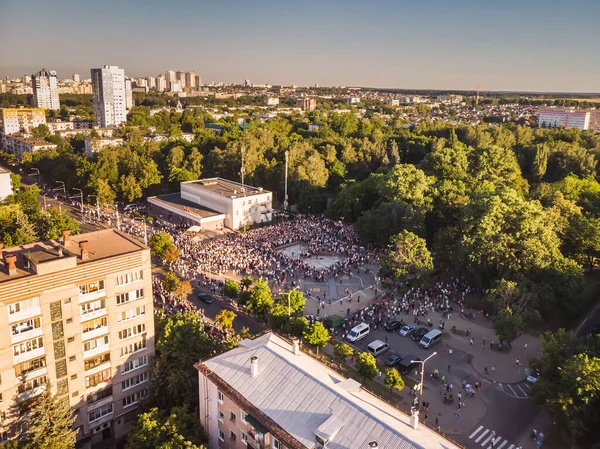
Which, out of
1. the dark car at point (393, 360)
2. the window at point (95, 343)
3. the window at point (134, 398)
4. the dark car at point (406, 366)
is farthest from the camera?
the dark car at point (393, 360)

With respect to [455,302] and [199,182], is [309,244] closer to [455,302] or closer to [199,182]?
[455,302]

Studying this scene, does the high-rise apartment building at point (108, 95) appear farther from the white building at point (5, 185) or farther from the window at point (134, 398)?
the window at point (134, 398)

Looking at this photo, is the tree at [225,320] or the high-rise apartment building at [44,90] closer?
the tree at [225,320]

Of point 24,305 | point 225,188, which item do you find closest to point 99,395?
point 24,305

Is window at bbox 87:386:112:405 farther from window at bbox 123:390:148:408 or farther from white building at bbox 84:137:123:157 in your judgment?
white building at bbox 84:137:123:157

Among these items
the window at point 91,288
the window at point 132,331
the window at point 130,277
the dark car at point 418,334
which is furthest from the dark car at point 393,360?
the window at point 91,288

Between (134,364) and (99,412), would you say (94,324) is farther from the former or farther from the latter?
(99,412)

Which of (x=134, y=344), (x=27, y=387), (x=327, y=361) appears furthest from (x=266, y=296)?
(x=27, y=387)
